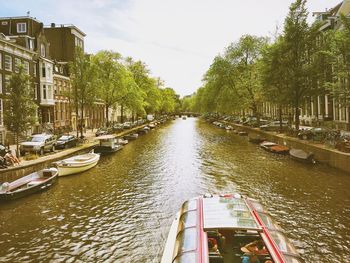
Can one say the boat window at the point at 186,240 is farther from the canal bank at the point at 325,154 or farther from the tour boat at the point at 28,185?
the canal bank at the point at 325,154

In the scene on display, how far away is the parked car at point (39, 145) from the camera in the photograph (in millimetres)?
33281

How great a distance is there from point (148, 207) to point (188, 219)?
8741 millimetres

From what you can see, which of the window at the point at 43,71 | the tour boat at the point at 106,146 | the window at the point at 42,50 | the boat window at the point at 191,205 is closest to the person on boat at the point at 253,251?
the boat window at the point at 191,205

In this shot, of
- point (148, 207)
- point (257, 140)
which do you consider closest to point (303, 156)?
point (257, 140)

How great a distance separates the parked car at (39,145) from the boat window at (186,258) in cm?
2764

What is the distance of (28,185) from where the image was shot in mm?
23141

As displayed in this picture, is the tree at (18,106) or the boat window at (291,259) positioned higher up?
the tree at (18,106)

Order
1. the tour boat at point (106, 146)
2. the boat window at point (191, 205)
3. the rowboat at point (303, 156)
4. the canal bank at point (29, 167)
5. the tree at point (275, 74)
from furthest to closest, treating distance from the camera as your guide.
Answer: the tree at point (275, 74), the tour boat at point (106, 146), the rowboat at point (303, 156), the canal bank at point (29, 167), the boat window at point (191, 205)

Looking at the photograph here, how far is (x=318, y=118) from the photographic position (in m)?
59.8

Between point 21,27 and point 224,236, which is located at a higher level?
point 21,27

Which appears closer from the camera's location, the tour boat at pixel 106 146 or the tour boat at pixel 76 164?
the tour boat at pixel 76 164

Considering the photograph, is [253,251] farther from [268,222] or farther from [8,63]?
[8,63]

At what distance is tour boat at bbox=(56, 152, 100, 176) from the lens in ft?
93.5

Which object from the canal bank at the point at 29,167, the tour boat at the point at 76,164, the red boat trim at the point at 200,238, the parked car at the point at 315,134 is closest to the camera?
the red boat trim at the point at 200,238
